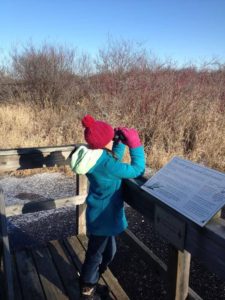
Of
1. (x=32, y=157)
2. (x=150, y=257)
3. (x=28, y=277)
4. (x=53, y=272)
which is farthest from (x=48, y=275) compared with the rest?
(x=32, y=157)

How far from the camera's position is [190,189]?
1749mm

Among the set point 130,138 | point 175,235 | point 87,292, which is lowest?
point 87,292

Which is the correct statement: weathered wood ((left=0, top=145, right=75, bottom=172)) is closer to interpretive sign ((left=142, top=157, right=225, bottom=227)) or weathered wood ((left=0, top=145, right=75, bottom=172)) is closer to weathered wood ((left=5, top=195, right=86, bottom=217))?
weathered wood ((left=5, top=195, right=86, bottom=217))

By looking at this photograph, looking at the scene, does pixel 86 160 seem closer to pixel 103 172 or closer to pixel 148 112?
pixel 103 172

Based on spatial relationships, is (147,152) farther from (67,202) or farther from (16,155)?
(16,155)

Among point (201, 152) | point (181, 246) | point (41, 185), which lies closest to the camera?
point (181, 246)

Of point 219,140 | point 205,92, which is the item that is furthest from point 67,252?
point 205,92

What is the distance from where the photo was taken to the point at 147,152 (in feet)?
25.9

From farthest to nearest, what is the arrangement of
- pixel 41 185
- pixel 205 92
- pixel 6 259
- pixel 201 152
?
pixel 205 92 < pixel 201 152 < pixel 41 185 < pixel 6 259

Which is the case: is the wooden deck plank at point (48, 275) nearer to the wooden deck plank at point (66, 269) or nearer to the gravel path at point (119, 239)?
the wooden deck plank at point (66, 269)

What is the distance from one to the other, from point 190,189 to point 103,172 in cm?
73

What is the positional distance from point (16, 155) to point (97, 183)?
1031 mm

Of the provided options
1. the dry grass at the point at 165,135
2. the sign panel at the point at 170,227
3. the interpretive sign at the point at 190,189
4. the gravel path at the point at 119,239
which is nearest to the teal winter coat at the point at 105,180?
the interpretive sign at the point at 190,189

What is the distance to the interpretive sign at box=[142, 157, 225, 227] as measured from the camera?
5.25 ft
